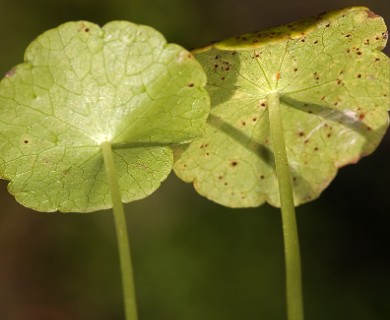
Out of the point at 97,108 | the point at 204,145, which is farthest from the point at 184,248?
the point at 97,108

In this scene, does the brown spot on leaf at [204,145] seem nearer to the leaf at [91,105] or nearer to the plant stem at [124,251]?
the leaf at [91,105]

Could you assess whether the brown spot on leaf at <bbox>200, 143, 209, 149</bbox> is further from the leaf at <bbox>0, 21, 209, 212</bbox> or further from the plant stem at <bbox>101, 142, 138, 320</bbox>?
the plant stem at <bbox>101, 142, 138, 320</bbox>

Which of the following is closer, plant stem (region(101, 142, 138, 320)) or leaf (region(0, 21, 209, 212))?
plant stem (region(101, 142, 138, 320))

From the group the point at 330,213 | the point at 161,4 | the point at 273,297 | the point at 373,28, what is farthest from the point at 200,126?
the point at 161,4

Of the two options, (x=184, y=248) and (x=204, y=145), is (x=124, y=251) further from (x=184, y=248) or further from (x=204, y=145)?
(x=184, y=248)

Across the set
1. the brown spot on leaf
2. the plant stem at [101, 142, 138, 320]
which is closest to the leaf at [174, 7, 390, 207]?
the brown spot on leaf
